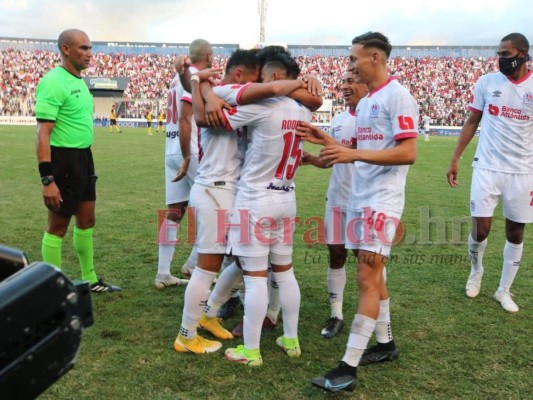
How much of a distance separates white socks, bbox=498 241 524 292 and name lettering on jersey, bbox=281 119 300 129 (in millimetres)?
2900

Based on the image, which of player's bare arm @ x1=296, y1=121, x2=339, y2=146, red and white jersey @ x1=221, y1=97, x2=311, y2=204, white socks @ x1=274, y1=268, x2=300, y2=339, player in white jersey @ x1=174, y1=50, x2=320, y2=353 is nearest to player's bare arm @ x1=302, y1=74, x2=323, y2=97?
red and white jersey @ x1=221, y1=97, x2=311, y2=204

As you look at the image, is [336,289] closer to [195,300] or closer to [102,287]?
[195,300]

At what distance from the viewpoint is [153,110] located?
5241cm

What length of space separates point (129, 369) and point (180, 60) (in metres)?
2.44

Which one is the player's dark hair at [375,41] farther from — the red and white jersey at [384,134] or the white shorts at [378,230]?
the white shorts at [378,230]

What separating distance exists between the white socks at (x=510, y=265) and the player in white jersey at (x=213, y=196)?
2.97 meters

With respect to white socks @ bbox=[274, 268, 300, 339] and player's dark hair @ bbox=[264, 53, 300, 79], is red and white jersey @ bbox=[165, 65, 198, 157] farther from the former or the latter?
white socks @ bbox=[274, 268, 300, 339]

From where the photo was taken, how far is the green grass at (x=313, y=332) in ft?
10.2

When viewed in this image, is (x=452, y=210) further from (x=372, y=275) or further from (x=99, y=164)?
(x=99, y=164)

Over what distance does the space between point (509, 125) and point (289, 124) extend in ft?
8.85

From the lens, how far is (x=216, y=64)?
53.9 meters

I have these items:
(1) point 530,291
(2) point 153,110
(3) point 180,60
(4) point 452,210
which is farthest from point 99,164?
(2) point 153,110

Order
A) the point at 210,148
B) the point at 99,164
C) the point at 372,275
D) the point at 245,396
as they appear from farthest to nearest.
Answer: the point at 99,164 < the point at 210,148 < the point at 372,275 < the point at 245,396

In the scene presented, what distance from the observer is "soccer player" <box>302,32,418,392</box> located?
3.03 m
